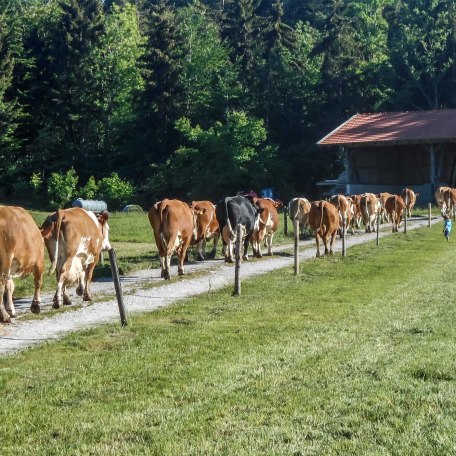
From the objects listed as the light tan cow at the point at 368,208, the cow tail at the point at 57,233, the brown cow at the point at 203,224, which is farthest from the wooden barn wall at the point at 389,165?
the cow tail at the point at 57,233

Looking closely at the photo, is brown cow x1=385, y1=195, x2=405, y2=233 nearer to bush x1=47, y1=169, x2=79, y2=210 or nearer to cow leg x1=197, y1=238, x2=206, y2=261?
cow leg x1=197, y1=238, x2=206, y2=261

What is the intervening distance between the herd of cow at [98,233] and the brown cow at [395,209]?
493 centimetres

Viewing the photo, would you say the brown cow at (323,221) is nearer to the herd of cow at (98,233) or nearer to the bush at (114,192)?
the herd of cow at (98,233)

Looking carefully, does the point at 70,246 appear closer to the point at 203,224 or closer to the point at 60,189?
the point at 203,224

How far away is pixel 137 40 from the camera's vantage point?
69.5 metres

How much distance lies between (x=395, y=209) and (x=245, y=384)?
24.9 metres

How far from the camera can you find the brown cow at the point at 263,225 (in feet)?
69.9

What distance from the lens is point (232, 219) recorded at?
19703 millimetres

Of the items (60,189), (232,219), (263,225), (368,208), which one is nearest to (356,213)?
(368,208)

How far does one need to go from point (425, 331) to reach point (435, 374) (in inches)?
101

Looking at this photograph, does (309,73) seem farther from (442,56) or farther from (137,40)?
(137,40)

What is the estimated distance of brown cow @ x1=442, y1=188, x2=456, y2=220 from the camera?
119 feet

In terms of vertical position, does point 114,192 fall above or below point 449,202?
above

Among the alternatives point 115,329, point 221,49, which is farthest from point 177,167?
point 115,329
